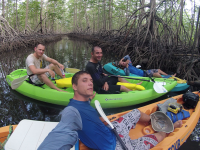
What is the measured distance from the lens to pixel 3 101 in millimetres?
3408

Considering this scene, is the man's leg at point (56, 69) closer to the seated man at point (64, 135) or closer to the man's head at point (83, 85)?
the man's head at point (83, 85)

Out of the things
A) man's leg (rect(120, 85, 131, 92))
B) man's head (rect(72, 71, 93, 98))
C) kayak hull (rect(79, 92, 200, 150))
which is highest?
man's head (rect(72, 71, 93, 98))

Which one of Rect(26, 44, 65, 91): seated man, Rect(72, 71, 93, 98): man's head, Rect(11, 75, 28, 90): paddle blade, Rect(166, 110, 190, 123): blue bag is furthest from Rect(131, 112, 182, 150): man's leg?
Rect(11, 75, 28, 90): paddle blade

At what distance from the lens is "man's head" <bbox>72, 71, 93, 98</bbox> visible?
1386mm

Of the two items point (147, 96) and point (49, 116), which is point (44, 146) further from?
point (147, 96)

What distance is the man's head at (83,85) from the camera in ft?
4.55

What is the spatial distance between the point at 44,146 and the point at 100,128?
0.60 metres

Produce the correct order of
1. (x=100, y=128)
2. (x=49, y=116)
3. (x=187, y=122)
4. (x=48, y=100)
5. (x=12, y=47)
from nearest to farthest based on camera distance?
1. (x=100, y=128)
2. (x=187, y=122)
3. (x=49, y=116)
4. (x=48, y=100)
5. (x=12, y=47)

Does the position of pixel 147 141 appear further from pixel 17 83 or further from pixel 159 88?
pixel 17 83

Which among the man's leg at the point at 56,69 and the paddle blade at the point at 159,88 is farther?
the man's leg at the point at 56,69

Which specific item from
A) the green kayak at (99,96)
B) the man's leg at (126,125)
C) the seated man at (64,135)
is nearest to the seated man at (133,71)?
the green kayak at (99,96)

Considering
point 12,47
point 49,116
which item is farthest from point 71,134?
point 12,47

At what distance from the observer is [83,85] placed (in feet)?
4.59

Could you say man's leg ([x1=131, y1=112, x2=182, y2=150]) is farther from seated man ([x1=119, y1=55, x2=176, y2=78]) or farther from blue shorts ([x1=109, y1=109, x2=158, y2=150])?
seated man ([x1=119, y1=55, x2=176, y2=78])
